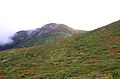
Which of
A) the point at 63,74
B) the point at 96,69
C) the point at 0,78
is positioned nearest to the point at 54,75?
the point at 63,74

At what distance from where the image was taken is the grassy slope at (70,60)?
5081 cm

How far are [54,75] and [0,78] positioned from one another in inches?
409

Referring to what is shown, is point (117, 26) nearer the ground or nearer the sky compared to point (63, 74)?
nearer the sky

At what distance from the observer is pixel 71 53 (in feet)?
243

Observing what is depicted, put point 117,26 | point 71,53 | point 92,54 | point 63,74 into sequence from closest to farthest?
point 63,74
point 92,54
point 71,53
point 117,26

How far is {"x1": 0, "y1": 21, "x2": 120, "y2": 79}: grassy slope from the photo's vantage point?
167ft

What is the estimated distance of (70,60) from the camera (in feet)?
217

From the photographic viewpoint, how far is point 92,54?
6762 centimetres

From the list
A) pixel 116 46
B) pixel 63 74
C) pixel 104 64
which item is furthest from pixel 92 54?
pixel 63 74

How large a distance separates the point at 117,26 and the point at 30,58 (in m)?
33.0

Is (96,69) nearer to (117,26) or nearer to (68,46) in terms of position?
(68,46)

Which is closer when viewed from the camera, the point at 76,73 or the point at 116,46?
the point at 76,73

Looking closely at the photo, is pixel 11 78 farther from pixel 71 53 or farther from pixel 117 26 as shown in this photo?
pixel 117 26

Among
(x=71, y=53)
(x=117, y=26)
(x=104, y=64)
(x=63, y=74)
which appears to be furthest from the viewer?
(x=117, y=26)
